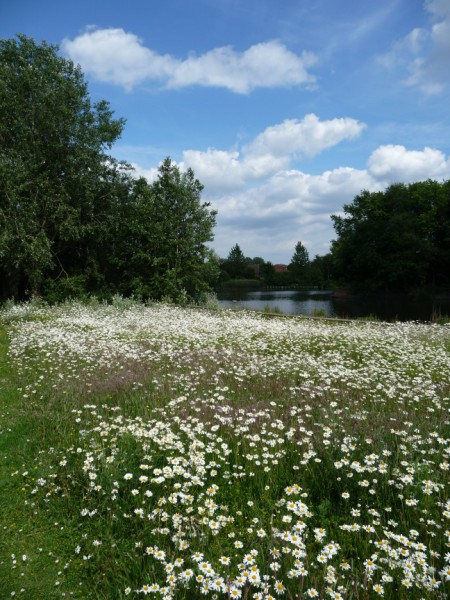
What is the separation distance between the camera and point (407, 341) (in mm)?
11391

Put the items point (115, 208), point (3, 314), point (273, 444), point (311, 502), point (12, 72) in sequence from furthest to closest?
point (115, 208)
point (12, 72)
point (3, 314)
point (273, 444)
point (311, 502)

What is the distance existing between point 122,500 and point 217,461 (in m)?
1.17

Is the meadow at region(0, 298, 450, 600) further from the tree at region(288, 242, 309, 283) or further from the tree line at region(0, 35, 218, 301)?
the tree at region(288, 242, 309, 283)

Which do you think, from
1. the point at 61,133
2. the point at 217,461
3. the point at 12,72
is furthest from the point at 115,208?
the point at 217,461

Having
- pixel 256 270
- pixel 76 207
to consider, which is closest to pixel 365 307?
pixel 76 207

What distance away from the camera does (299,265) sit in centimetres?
14300

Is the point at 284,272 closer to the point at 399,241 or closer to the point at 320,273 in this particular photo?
the point at 320,273

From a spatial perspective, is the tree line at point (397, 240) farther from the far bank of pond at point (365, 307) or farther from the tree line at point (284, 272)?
the tree line at point (284, 272)

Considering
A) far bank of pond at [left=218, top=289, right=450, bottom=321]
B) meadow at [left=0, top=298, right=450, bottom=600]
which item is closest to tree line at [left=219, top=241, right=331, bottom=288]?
far bank of pond at [left=218, top=289, right=450, bottom=321]

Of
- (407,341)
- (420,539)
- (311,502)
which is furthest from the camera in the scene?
(407,341)

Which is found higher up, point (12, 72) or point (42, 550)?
point (12, 72)

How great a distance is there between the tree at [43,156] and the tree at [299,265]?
104 m

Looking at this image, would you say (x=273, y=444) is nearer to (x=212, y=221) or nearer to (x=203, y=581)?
(x=203, y=581)

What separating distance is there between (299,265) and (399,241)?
285ft
